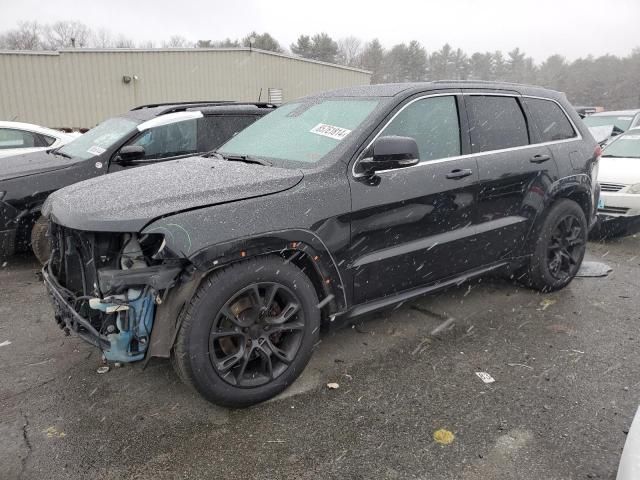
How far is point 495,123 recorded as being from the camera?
12.7 ft

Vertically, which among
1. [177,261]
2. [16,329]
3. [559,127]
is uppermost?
[559,127]

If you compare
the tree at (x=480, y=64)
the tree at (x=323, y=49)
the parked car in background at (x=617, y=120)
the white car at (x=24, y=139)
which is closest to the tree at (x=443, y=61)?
the tree at (x=480, y=64)

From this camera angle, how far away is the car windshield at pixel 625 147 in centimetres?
734

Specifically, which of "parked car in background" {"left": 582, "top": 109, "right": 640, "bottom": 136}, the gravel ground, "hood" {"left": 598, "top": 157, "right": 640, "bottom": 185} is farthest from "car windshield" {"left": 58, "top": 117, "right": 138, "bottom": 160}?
"parked car in background" {"left": 582, "top": 109, "right": 640, "bottom": 136}

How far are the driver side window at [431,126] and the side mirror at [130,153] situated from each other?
303 centimetres

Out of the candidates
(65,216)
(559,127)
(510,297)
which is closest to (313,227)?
(65,216)

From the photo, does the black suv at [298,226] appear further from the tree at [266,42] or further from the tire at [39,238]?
the tree at [266,42]

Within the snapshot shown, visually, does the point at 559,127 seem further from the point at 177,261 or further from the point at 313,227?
the point at 177,261

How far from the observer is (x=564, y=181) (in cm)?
423

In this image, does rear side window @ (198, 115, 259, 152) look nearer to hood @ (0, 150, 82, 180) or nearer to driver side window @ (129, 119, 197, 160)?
driver side window @ (129, 119, 197, 160)

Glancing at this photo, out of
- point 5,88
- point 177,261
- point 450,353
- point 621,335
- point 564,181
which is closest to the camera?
point 177,261

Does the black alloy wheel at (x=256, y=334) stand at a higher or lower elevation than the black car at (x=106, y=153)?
lower

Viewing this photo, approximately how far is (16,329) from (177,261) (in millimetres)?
2209

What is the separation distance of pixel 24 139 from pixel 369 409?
749 cm
